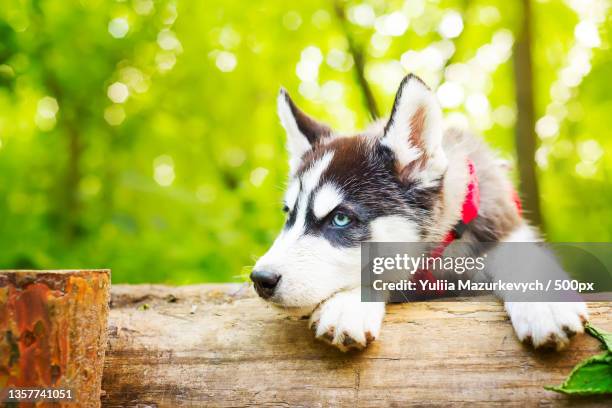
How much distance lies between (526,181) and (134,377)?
636 centimetres

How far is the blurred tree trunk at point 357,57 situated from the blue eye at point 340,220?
18.8ft

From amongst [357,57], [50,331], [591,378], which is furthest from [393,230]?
[357,57]

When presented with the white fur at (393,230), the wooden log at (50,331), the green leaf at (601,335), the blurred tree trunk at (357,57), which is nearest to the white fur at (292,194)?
the white fur at (393,230)

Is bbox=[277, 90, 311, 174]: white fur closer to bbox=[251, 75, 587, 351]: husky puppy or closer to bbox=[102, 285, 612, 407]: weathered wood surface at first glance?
bbox=[251, 75, 587, 351]: husky puppy

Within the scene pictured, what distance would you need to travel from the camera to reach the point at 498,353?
2.44m

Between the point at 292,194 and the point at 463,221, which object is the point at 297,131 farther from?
the point at 463,221

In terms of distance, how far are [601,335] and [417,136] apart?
1438 mm

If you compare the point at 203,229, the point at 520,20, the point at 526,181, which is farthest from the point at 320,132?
the point at 520,20

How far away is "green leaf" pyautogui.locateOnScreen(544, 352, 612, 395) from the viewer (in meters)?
2.18

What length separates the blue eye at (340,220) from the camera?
10.1 ft

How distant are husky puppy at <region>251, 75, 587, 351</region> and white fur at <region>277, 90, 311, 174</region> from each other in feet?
0.05

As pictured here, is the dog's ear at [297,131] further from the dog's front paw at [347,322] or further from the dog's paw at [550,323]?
the dog's paw at [550,323]

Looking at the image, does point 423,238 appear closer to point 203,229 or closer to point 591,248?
point 591,248

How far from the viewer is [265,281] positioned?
2639 millimetres
